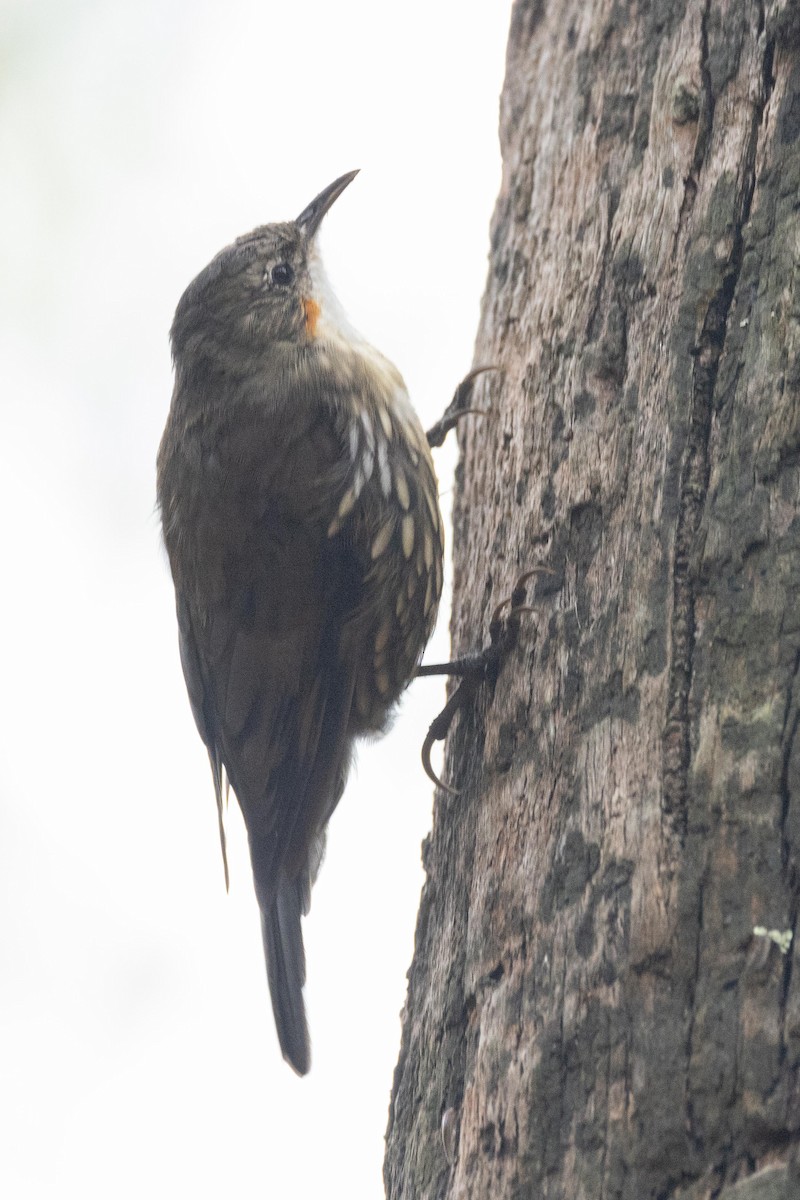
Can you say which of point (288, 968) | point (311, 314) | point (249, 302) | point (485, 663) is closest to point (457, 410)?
point (311, 314)

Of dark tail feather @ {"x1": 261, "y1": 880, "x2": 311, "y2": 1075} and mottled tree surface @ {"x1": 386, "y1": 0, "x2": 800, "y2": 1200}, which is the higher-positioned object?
mottled tree surface @ {"x1": 386, "y1": 0, "x2": 800, "y2": 1200}

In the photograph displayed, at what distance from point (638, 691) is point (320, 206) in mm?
2397

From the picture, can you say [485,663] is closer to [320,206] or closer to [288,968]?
[288,968]

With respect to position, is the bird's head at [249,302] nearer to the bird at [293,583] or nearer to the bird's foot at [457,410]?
the bird at [293,583]

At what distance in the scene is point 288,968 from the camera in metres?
3.21

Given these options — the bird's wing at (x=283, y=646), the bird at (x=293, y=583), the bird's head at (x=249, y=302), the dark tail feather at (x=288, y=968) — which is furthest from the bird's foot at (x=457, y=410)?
the dark tail feather at (x=288, y=968)

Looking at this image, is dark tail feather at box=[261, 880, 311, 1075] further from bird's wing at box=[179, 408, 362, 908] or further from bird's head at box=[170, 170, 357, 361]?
bird's head at box=[170, 170, 357, 361]

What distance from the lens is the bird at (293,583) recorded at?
10.6ft

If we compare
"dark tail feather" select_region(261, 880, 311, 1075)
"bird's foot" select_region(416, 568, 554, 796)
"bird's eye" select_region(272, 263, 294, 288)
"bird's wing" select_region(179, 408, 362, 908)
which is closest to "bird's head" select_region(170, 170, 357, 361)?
"bird's eye" select_region(272, 263, 294, 288)

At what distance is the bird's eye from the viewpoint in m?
3.67

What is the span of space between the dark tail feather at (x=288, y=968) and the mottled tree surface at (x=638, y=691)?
735 millimetres

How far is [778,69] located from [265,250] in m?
1.74

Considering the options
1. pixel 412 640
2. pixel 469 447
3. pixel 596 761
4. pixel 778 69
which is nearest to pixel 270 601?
pixel 412 640

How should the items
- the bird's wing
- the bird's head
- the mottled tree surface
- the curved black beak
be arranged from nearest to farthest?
the mottled tree surface
the bird's wing
the bird's head
the curved black beak
